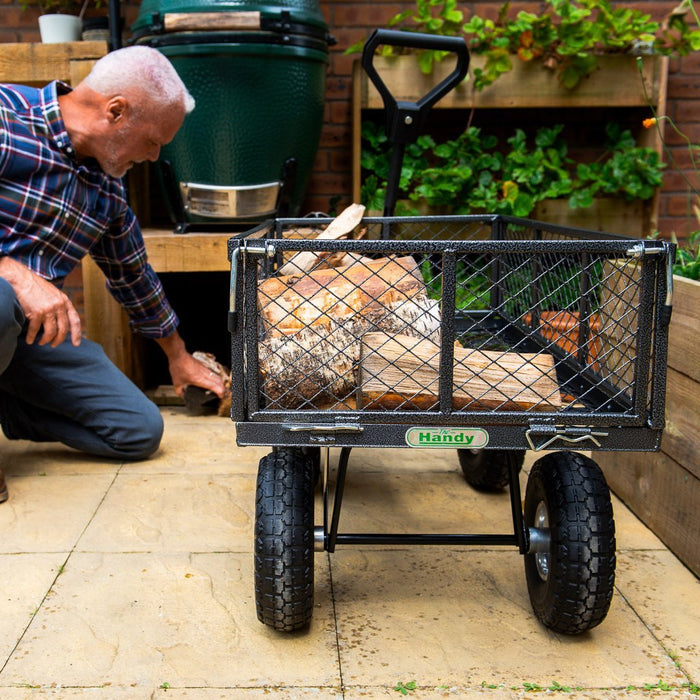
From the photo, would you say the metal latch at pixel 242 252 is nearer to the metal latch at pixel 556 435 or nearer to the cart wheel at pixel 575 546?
the metal latch at pixel 556 435

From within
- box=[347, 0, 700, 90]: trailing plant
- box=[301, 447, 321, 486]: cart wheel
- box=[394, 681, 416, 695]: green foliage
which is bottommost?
box=[394, 681, 416, 695]: green foliage

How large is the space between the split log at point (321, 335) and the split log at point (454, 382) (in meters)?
0.04

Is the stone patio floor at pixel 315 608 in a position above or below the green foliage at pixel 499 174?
below

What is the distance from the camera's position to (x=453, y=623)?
1721 mm

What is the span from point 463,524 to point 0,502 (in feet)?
4.05

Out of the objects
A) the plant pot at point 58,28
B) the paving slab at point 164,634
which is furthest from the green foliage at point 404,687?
the plant pot at point 58,28

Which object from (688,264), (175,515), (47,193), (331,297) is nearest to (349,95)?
(47,193)

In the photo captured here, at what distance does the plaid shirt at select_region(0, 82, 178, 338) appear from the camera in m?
2.31

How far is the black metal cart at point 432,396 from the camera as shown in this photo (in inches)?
56.4

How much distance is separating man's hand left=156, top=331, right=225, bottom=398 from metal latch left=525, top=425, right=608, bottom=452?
5.37 feet

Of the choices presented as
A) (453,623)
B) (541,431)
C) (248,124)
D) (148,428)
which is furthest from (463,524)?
(248,124)

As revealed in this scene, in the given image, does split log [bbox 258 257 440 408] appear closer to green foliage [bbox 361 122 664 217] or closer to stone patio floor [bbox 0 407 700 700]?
stone patio floor [bbox 0 407 700 700]

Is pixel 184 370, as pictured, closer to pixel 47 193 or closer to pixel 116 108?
pixel 47 193

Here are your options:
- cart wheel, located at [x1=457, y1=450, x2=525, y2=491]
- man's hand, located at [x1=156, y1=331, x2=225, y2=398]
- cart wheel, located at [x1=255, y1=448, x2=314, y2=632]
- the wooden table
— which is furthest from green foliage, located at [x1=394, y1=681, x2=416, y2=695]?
the wooden table
